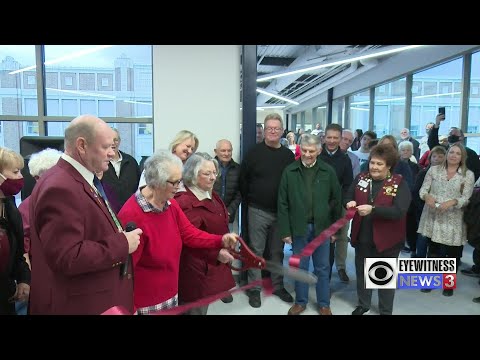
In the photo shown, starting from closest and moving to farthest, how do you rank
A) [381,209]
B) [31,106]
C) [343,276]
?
[381,209]
[31,106]
[343,276]

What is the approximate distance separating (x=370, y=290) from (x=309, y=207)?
0.81m

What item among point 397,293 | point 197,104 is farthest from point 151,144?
point 397,293

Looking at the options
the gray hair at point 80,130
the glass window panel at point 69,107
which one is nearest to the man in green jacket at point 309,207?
the gray hair at point 80,130

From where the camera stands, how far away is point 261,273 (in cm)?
331

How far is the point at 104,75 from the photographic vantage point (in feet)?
11.7

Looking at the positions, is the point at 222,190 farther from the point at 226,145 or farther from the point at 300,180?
the point at 300,180

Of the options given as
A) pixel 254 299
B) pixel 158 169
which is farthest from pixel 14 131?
pixel 254 299

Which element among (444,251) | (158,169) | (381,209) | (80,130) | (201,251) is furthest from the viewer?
(444,251)

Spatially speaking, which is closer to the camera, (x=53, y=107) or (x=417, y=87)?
(x=53, y=107)

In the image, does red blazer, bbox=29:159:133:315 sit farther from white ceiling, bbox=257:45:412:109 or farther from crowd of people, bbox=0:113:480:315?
white ceiling, bbox=257:45:412:109

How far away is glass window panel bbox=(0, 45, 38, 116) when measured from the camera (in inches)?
134

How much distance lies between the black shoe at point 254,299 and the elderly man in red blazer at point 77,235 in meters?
1.83

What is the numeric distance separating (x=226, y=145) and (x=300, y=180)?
28.3 inches

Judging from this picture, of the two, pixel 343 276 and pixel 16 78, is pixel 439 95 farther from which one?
pixel 16 78
